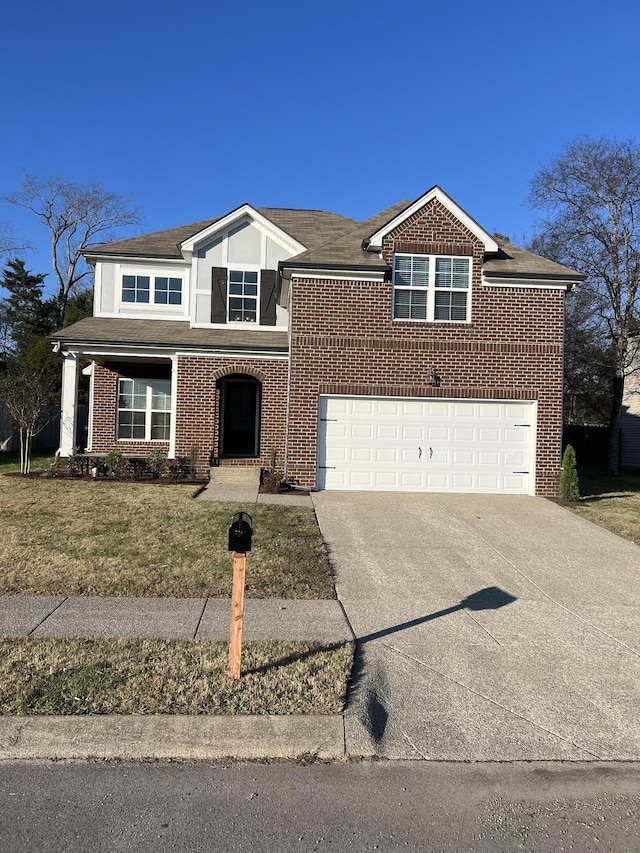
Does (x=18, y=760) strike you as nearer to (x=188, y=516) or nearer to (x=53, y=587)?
(x=53, y=587)

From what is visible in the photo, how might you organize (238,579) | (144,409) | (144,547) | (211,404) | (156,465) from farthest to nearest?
1. (144,409)
2. (211,404)
3. (156,465)
4. (144,547)
5. (238,579)

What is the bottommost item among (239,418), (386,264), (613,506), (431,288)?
(613,506)

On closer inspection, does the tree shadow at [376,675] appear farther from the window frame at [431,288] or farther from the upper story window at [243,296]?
the upper story window at [243,296]

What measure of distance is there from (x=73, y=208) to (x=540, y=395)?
36.1 metres

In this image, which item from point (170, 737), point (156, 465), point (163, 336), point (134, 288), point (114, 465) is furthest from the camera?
point (134, 288)

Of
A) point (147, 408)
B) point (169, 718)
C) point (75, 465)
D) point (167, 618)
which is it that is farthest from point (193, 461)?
point (169, 718)

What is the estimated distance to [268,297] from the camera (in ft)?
55.8

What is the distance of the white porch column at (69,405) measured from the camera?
1542 cm

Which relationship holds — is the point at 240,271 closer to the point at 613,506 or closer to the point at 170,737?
the point at 613,506

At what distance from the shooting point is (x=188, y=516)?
10.5 metres

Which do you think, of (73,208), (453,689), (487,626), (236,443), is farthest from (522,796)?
(73,208)

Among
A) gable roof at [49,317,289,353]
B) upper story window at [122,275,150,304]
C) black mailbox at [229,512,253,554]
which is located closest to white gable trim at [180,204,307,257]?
upper story window at [122,275,150,304]

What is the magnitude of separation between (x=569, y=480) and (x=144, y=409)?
36.8ft

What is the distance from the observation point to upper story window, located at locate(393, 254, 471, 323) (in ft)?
46.2
